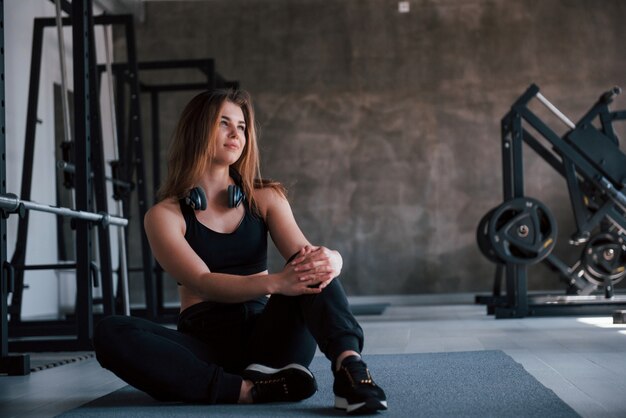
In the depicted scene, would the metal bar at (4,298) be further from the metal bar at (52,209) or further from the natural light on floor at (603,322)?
the natural light on floor at (603,322)

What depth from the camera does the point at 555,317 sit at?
543 cm

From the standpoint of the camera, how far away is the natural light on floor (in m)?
4.42

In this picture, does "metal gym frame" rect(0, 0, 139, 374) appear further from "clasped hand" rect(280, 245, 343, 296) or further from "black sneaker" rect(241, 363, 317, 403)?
"clasped hand" rect(280, 245, 343, 296)

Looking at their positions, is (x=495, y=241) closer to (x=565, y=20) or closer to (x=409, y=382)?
(x=409, y=382)

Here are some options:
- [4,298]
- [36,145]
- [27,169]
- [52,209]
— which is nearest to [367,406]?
[4,298]

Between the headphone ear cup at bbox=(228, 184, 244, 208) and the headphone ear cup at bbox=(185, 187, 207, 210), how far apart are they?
0.22ft

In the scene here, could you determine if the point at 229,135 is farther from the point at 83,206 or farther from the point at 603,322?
the point at 603,322

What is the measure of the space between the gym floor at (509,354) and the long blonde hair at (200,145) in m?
0.67

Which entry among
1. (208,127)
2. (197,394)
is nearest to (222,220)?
(208,127)

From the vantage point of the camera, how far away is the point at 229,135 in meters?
2.32

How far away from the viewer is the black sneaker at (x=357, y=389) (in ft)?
6.16

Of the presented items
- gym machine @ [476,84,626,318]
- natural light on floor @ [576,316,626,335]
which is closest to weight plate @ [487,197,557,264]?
gym machine @ [476,84,626,318]

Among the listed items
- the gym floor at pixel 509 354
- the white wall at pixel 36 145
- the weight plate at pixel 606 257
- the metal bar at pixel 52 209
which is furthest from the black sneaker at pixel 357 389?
the white wall at pixel 36 145

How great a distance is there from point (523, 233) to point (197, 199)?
146 inches
